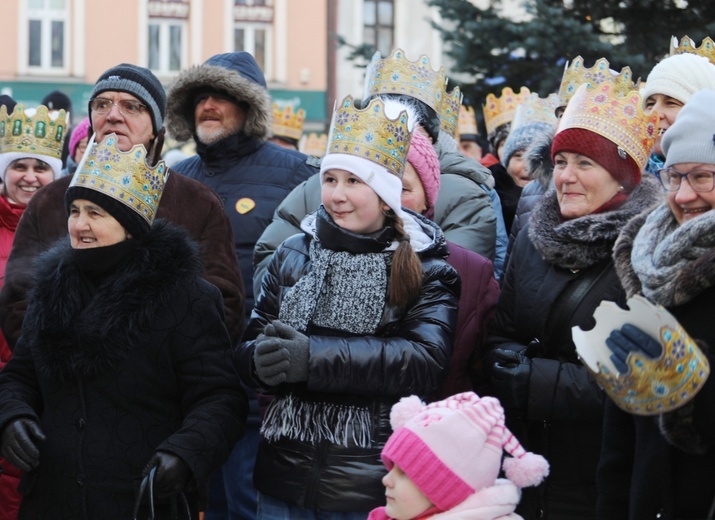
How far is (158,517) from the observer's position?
4277 millimetres

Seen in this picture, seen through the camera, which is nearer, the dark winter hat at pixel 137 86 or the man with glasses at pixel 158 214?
the man with glasses at pixel 158 214

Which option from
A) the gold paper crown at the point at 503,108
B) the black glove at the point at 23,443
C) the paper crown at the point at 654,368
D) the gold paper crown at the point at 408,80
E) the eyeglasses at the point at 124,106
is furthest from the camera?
the gold paper crown at the point at 503,108

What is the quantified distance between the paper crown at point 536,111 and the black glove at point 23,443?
3.95m

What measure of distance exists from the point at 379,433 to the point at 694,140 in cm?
144

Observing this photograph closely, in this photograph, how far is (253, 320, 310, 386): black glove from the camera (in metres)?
4.09

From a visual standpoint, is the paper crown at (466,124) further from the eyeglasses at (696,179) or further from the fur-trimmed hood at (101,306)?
the eyeglasses at (696,179)

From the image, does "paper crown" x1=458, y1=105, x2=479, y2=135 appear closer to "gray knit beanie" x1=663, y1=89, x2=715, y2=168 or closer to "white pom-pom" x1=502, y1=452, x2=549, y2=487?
"gray knit beanie" x1=663, y1=89, x2=715, y2=168

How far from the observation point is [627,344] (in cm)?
321

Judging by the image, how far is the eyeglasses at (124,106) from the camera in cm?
536

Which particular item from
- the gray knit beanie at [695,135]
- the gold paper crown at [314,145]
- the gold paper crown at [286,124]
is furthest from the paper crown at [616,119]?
the gold paper crown at [314,145]

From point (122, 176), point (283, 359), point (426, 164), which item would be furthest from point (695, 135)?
point (122, 176)

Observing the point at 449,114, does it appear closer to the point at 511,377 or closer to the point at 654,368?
the point at 511,377

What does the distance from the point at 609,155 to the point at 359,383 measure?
1.29 m

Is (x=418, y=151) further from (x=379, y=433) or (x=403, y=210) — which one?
(x=379, y=433)
